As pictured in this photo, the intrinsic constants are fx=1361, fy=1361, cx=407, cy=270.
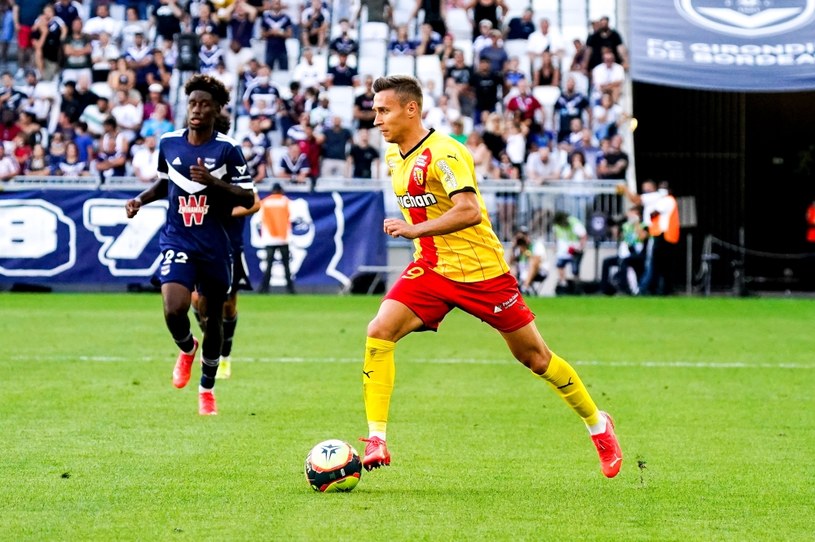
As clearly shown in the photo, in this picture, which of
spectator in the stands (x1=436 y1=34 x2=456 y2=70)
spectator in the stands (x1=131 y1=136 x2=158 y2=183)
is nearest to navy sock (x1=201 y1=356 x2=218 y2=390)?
spectator in the stands (x1=131 y1=136 x2=158 y2=183)

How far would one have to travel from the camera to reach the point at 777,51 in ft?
91.1

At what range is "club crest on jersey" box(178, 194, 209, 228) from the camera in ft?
32.6

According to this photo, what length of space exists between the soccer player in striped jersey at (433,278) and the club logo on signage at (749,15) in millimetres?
21980

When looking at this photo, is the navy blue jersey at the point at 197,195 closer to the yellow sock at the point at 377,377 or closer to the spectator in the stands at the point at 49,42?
the yellow sock at the point at 377,377

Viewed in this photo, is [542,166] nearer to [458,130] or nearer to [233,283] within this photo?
[458,130]

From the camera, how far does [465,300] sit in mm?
7367

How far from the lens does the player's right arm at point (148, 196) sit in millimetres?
9984

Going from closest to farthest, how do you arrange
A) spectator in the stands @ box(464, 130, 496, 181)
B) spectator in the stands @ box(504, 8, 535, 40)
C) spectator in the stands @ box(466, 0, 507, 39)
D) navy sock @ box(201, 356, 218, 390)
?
navy sock @ box(201, 356, 218, 390) → spectator in the stands @ box(464, 130, 496, 181) → spectator in the stands @ box(504, 8, 535, 40) → spectator in the stands @ box(466, 0, 507, 39)

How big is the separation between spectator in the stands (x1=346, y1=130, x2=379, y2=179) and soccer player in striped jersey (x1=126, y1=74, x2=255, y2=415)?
1749 centimetres

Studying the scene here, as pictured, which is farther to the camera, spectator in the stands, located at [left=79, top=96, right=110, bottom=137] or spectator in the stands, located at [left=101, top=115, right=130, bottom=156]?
spectator in the stands, located at [left=79, top=96, right=110, bottom=137]

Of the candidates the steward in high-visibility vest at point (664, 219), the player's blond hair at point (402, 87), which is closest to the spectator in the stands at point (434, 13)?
the steward in high-visibility vest at point (664, 219)

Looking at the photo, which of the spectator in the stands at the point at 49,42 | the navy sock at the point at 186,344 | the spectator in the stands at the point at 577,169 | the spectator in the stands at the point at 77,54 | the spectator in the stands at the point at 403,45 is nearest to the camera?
the navy sock at the point at 186,344

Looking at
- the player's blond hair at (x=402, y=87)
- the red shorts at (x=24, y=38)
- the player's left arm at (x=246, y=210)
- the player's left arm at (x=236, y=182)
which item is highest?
the red shorts at (x=24, y=38)

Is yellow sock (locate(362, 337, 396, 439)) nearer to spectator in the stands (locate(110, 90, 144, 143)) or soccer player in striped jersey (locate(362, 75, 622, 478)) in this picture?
soccer player in striped jersey (locate(362, 75, 622, 478))
